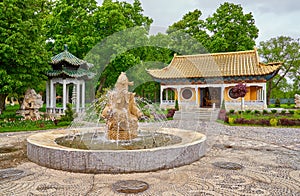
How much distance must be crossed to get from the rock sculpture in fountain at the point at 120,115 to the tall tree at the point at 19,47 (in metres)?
8.90

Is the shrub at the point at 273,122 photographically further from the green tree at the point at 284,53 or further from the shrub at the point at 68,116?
the green tree at the point at 284,53

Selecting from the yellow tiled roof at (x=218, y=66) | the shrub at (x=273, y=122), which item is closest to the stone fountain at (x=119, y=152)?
the shrub at (x=273, y=122)

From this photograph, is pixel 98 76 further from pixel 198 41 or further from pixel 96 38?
pixel 198 41

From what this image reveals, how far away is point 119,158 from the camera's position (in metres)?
4.59

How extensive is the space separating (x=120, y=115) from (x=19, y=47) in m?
10.1

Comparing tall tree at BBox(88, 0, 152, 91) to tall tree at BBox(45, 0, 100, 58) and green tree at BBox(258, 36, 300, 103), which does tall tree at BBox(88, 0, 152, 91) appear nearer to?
tall tree at BBox(45, 0, 100, 58)

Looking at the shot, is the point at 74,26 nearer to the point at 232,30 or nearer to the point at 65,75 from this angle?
the point at 65,75

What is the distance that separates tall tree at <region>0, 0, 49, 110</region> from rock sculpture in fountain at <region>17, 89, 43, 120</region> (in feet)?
1.76

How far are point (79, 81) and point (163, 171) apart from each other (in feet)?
49.8

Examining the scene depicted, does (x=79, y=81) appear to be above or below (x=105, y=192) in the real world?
above

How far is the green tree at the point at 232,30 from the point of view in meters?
27.7

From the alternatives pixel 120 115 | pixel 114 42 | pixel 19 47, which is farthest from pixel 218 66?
pixel 120 115

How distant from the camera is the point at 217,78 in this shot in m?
21.6

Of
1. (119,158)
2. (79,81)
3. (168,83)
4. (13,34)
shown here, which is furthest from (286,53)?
(119,158)
